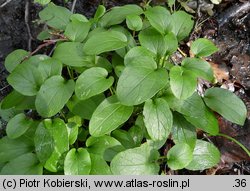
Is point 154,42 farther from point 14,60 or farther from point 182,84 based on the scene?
point 14,60

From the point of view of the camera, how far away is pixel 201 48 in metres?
1.83

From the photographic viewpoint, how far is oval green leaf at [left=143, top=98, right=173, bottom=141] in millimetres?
1585

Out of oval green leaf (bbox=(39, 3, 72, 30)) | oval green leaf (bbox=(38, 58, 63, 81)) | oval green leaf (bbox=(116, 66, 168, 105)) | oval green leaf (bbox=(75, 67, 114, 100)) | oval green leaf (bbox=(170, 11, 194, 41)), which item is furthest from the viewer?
oval green leaf (bbox=(39, 3, 72, 30))

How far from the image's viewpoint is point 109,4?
2443mm

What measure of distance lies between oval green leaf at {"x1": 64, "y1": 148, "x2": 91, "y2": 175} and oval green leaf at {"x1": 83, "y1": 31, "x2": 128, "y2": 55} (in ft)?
1.58

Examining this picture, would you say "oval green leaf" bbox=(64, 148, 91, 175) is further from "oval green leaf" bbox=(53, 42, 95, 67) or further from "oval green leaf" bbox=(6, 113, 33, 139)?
"oval green leaf" bbox=(53, 42, 95, 67)

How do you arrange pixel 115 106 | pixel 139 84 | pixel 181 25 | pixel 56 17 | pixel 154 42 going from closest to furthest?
pixel 139 84 < pixel 115 106 < pixel 154 42 < pixel 181 25 < pixel 56 17

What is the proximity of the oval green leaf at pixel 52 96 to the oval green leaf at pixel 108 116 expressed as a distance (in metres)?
0.16

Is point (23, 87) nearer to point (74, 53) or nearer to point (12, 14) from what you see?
point (74, 53)

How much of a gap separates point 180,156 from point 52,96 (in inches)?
25.6

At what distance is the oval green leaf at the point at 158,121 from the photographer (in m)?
1.58

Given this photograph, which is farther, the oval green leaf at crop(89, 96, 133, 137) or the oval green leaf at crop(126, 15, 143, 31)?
the oval green leaf at crop(126, 15, 143, 31)

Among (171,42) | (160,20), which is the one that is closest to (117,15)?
(160,20)

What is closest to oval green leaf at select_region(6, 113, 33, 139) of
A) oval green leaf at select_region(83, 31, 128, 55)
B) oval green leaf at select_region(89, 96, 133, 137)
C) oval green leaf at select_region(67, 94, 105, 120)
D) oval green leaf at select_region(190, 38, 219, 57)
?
oval green leaf at select_region(67, 94, 105, 120)
